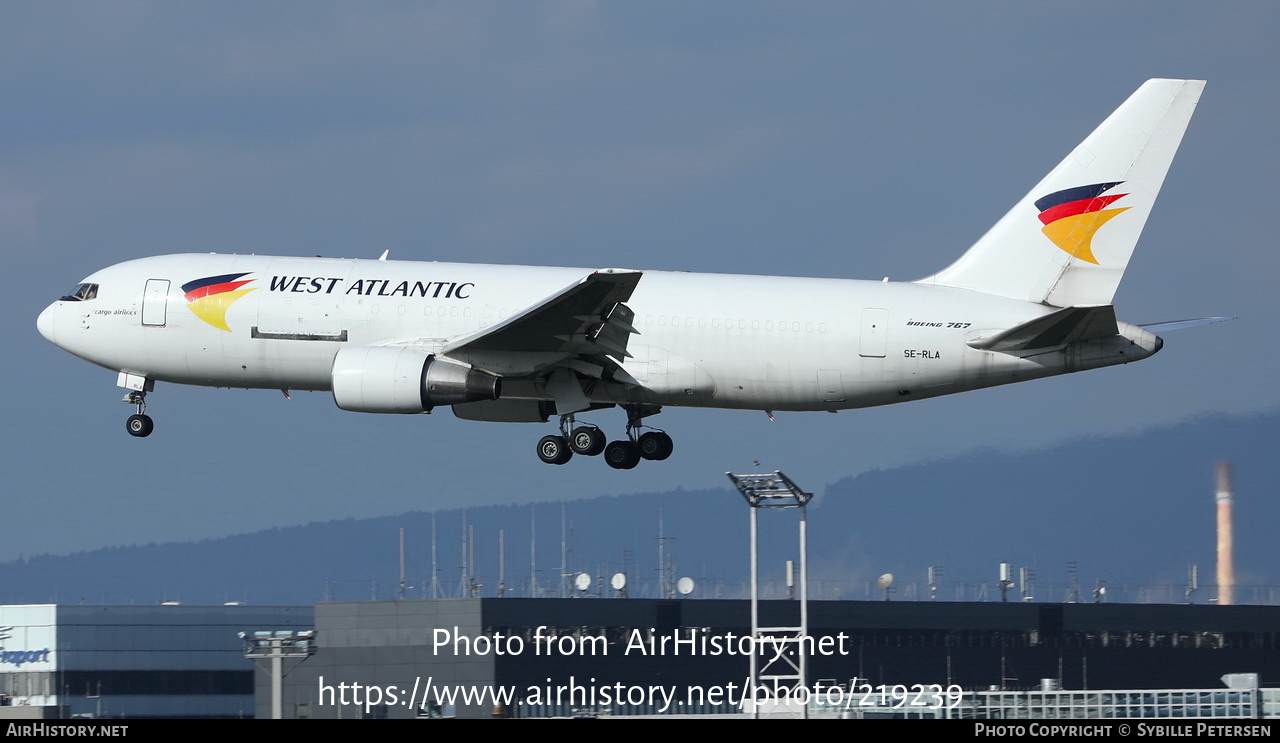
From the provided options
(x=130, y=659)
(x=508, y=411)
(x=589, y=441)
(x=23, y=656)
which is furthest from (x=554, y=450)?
(x=23, y=656)

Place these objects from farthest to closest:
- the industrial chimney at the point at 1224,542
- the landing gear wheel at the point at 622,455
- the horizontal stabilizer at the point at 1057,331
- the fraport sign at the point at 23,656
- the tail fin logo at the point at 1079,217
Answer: the industrial chimney at the point at 1224,542 → the fraport sign at the point at 23,656 → the landing gear wheel at the point at 622,455 → the tail fin logo at the point at 1079,217 → the horizontal stabilizer at the point at 1057,331

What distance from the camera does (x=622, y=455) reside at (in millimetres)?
44938

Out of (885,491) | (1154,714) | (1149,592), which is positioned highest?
(885,491)

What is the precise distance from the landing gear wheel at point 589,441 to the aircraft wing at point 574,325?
2.36 meters

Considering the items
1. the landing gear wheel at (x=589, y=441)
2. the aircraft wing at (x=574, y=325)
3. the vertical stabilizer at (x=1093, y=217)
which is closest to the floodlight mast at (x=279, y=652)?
the landing gear wheel at (x=589, y=441)

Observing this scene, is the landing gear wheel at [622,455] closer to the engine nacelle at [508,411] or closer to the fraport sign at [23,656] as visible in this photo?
the engine nacelle at [508,411]

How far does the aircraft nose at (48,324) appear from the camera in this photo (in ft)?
148

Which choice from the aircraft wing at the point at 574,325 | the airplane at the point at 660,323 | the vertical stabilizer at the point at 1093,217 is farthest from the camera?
the vertical stabilizer at the point at 1093,217

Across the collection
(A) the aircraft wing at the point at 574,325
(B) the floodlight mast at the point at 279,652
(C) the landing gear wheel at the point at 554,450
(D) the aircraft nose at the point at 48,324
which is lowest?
(B) the floodlight mast at the point at 279,652

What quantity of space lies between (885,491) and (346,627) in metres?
94.1

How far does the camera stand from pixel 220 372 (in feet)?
141

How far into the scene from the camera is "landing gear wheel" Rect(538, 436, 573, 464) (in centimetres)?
4334
